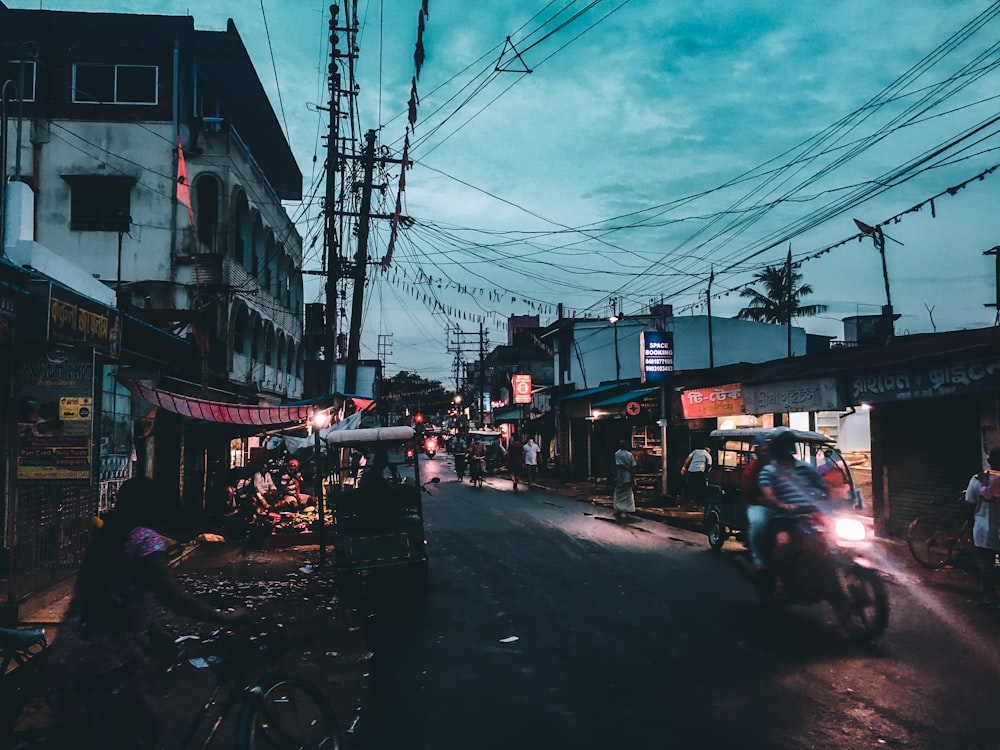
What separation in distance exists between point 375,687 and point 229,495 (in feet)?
43.6

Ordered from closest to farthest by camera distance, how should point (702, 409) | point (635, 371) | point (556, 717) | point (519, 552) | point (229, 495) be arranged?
point (556, 717), point (519, 552), point (229, 495), point (702, 409), point (635, 371)

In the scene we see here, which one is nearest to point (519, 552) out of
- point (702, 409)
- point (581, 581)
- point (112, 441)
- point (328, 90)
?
point (581, 581)

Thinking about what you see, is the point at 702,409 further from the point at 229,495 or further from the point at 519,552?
the point at 229,495

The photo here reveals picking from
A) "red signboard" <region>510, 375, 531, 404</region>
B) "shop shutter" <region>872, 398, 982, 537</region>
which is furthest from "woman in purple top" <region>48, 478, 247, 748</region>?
"red signboard" <region>510, 375, 531, 404</region>

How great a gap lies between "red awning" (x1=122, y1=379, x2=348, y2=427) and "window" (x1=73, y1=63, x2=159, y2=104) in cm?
1217

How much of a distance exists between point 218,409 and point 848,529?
11872mm

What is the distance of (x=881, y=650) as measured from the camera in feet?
22.2

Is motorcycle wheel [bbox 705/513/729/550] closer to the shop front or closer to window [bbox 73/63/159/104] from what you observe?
the shop front

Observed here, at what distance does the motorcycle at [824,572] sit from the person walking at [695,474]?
42.7 ft

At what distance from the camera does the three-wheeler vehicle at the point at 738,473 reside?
480 inches

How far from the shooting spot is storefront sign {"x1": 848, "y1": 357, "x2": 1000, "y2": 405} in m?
11.3

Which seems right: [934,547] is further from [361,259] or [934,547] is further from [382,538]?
[361,259]

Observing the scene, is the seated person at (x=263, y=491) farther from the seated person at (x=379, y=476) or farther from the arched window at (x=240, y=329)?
the arched window at (x=240, y=329)

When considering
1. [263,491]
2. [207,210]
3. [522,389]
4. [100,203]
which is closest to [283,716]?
[263,491]
